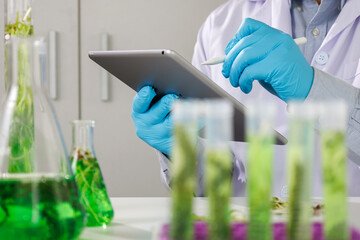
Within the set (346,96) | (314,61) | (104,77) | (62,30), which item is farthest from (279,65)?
(62,30)

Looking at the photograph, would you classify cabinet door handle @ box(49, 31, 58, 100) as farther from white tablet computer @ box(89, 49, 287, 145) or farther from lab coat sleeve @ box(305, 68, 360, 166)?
lab coat sleeve @ box(305, 68, 360, 166)

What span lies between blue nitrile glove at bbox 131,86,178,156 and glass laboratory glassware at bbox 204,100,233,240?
61 cm

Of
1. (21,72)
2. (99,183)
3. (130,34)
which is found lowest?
(99,183)

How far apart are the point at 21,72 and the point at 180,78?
0.35 metres

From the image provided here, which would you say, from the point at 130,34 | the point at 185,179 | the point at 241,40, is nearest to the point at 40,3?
the point at 130,34

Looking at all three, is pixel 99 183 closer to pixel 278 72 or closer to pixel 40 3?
pixel 278 72

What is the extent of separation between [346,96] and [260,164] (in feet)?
2.32

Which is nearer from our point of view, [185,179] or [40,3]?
[185,179]

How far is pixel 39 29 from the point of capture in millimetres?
2029

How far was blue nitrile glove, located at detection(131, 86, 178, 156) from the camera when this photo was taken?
3.10ft

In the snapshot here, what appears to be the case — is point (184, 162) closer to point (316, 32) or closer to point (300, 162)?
point (300, 162)

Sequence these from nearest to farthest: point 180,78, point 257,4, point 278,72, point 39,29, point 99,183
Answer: point 99,183 → point 180,78 → point 278,72 → point 257,4 → point 39,29

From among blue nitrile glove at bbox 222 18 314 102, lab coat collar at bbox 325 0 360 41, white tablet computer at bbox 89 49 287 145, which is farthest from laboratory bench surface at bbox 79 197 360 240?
lab coat collar at bbox 325 0 360 41

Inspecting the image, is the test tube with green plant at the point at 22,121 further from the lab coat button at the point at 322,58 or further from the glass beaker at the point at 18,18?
the lab coat button at the point at 322,58
